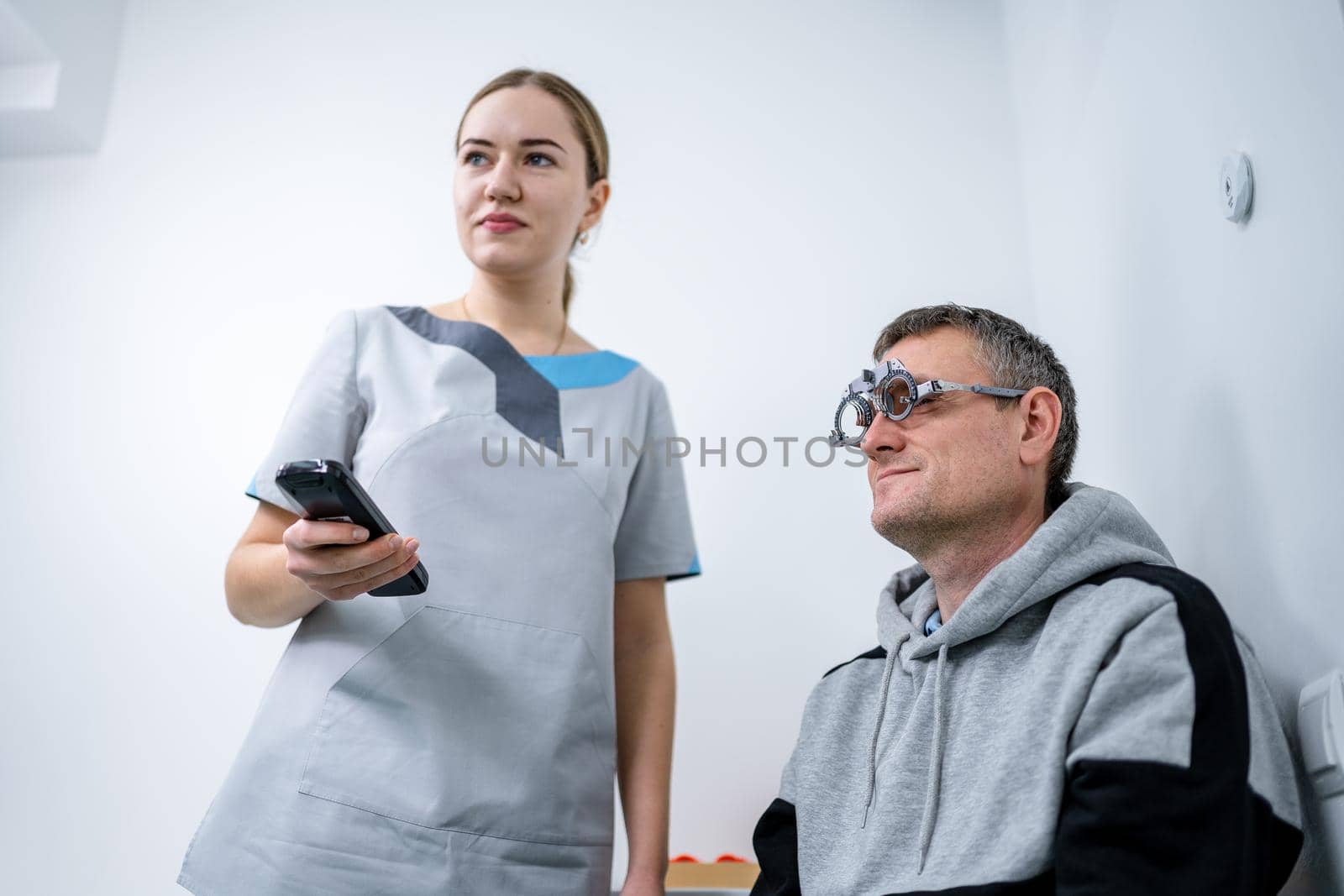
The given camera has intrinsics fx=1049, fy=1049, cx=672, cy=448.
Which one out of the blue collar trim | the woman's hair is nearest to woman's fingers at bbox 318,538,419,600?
the blue collar trim

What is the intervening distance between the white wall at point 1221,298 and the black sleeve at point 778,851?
0.47 m

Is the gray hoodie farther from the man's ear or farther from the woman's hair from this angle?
the woman's hair

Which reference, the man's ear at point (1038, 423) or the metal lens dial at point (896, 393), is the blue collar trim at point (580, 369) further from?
the man's ear at point (1038, 423)

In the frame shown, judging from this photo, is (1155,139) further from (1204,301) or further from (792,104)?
(792,104)

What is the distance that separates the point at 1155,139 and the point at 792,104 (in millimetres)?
989

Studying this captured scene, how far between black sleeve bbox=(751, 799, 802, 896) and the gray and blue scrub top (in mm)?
172

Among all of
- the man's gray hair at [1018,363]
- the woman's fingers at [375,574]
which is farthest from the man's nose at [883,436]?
the woman's fingers at [375,574]

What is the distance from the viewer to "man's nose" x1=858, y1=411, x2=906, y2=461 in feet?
3.74

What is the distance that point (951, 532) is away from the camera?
109cm

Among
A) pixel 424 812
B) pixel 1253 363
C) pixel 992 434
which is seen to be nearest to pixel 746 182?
pixel 992 434

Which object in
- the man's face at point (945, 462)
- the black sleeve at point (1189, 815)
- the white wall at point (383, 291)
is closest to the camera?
the black sleeve at point (1189, 815)

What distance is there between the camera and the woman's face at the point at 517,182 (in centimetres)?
136

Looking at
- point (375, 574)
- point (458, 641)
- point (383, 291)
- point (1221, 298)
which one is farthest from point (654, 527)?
point (383, 291)

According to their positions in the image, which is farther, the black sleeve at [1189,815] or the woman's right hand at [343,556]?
the woman's right hand at [343,556]
